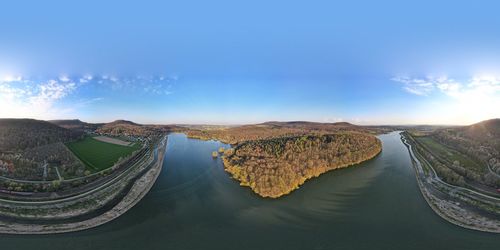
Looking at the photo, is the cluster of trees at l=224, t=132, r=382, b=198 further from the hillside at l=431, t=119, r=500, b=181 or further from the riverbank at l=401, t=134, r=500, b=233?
the hillside at l=431, t=119, r=500, b=181

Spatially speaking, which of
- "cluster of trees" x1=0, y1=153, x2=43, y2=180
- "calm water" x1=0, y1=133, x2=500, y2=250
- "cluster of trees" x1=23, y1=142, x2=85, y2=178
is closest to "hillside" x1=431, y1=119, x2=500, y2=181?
"calm water" x1=0, y1=133, x2=500, y2=250

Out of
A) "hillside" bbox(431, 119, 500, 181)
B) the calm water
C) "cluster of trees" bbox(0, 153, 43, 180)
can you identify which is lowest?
the calm water

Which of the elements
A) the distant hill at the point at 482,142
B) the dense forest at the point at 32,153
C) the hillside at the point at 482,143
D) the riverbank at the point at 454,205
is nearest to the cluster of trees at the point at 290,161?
the riverbank at the point at 454,205

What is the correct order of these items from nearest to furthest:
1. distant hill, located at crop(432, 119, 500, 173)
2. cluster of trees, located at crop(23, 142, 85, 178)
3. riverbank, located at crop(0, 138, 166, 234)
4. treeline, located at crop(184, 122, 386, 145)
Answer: riverbank, located at crop(0, 138, 166, 234)
cluster of trees, located at crop(23, 142, 85, 178)
distant hill, located at crop(432, 119, 500, 173)
treeline, located at crop(184, 122, 386, 145)

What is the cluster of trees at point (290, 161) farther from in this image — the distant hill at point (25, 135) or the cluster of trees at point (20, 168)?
the distant hill at point (25, 135)

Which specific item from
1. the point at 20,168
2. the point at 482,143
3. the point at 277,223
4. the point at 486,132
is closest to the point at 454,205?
the point at 277,223
